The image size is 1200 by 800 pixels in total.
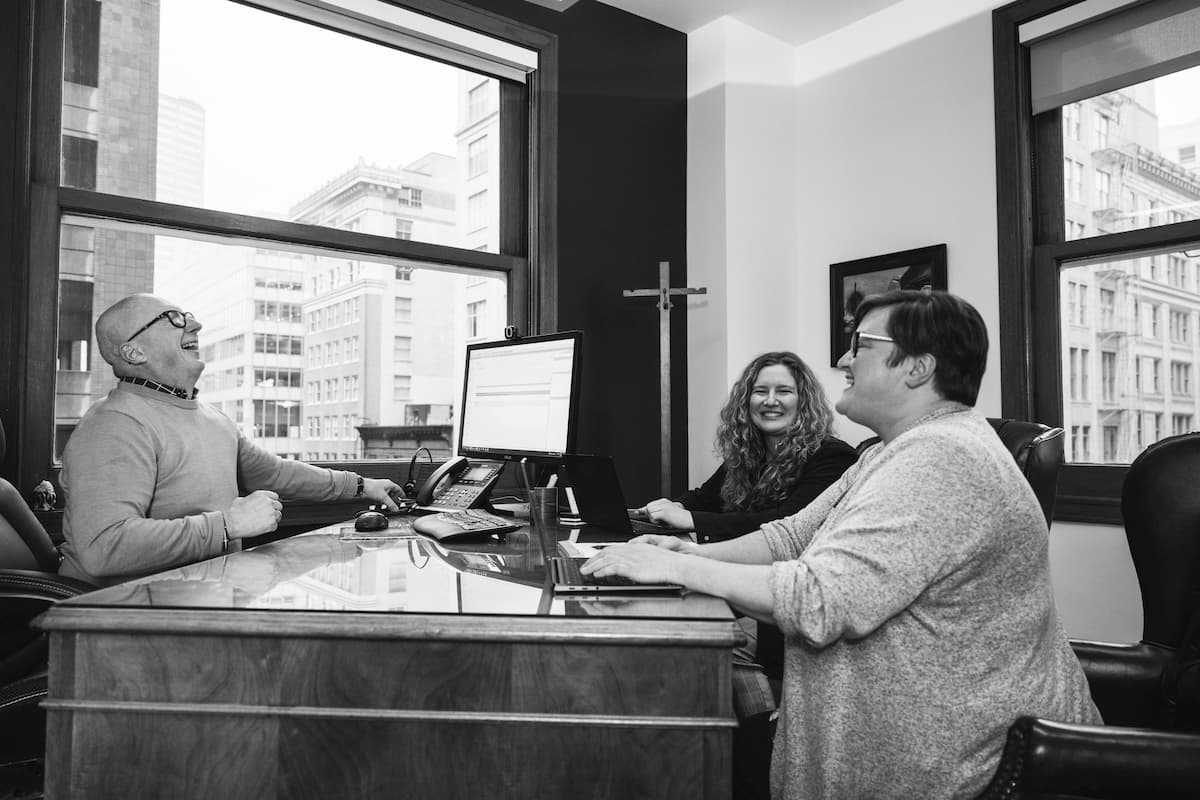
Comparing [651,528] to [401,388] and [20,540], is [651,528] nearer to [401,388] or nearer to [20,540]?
[401,388]

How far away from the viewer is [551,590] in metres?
1.25

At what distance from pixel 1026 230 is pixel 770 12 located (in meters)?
1.48

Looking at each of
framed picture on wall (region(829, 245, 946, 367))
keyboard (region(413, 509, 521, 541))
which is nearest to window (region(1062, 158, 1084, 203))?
framed picture on wall (region(829, 245, 946, 367))

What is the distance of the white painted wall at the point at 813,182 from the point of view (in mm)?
3209

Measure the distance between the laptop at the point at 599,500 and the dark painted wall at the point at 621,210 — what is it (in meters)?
1.36

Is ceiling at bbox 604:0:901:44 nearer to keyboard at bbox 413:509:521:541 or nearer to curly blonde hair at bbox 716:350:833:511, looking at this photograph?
curly blonde hair at bbox 716:350:833:511

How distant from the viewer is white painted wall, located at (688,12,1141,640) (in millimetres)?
3209

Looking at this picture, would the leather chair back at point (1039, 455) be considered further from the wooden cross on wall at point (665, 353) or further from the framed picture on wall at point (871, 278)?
the wooden cross on wall at point (665, 353)

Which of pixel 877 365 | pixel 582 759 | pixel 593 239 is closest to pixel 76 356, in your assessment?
pixel 593 239

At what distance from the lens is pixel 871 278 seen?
11.5ft

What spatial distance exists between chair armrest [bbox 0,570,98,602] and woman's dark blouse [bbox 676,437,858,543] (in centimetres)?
143

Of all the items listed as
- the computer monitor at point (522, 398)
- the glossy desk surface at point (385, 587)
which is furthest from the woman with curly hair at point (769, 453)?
the glossy desk surface at point (385, 587)

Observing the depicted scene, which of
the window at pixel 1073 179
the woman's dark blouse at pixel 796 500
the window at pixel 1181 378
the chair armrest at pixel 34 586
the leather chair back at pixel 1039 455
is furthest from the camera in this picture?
the window at pixel 1073 179

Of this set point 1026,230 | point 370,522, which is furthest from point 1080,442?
point 370,522
